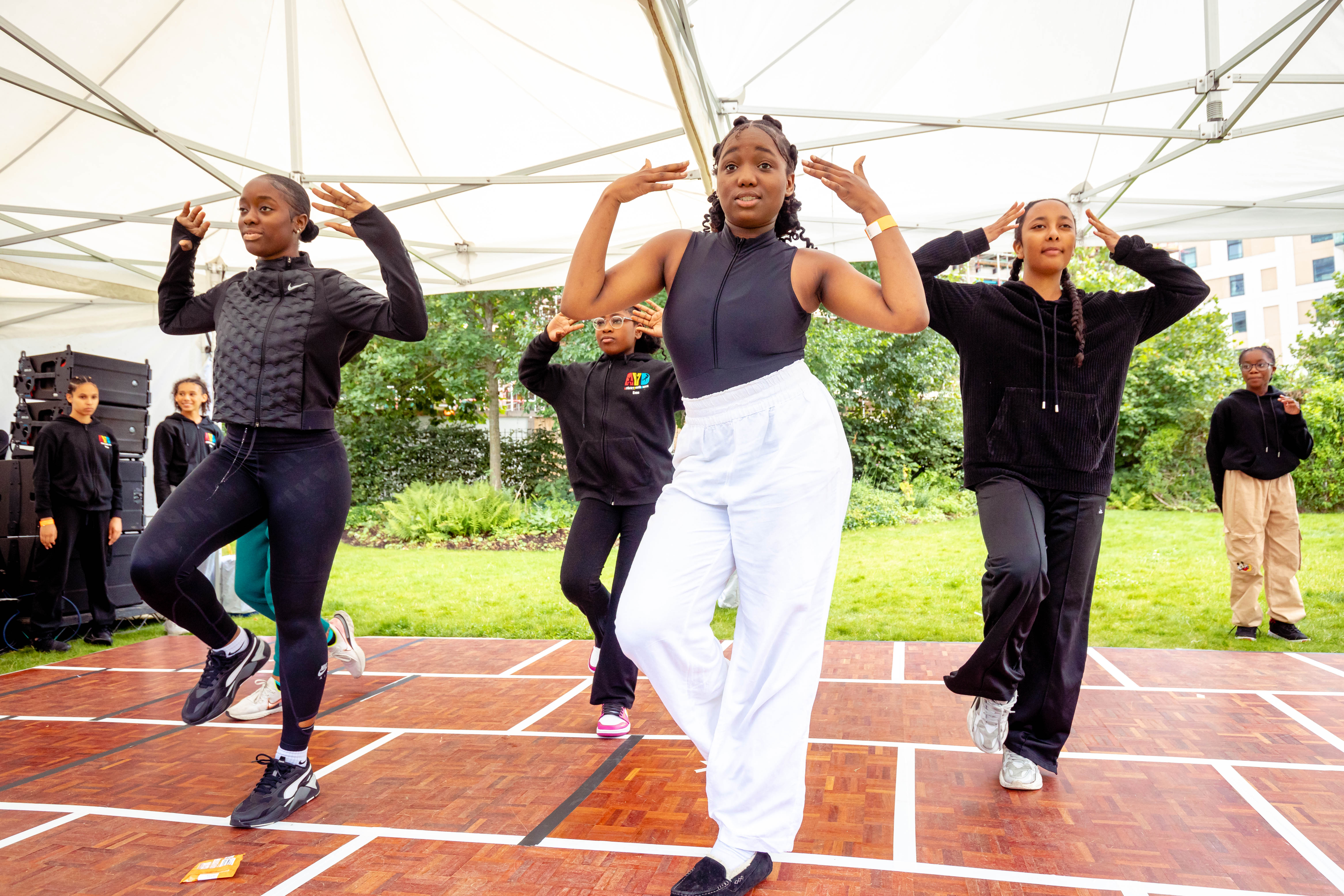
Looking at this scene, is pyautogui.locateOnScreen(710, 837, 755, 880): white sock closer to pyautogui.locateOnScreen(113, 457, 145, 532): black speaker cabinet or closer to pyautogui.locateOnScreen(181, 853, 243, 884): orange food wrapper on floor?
pyautogui.locateOnScreen(181, 853, 243, 884): orange food wrapper on floor

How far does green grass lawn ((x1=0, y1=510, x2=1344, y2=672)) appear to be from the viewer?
6.70 meters

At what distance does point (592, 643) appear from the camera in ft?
20.9

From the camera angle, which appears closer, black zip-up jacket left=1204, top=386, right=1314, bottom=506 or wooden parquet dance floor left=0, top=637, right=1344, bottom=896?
wooden parquet dance floor left=0, top=637, right=1344, bottom=896

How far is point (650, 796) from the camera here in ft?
10.5

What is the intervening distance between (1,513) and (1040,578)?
7824 millimetres

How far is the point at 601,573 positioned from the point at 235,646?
1612 millimetres

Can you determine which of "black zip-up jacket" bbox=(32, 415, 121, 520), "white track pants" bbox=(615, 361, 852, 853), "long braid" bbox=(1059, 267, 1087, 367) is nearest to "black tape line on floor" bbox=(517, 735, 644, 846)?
"white track pants" bbox=(615, 361, 852, 853)

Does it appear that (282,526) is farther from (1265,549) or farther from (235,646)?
(1265,549)

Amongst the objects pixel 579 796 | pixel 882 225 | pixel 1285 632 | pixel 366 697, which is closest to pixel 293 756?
pixel 579 796

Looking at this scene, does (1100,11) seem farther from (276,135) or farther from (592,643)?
(276,135)

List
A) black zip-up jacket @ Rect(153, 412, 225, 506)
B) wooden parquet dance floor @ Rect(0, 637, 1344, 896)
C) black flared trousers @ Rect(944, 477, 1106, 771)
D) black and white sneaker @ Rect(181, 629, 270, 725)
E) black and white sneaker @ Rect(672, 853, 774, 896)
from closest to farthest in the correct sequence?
black and white sneaker @ Rect(672, 853, 774, 896), wooden parquet dance floor @ Rect(0, 637, 1344, 896), black flared trousers @ Rect(944, 477, 1106, 771), black and white sneaker @ Rect(181, 629, 270, 725), black zip-up jacket @ Rect(153, 412, 225, 506)

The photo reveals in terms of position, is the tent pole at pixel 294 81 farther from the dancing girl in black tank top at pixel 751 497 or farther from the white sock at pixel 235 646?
the dancing girl in black tank top at pixel 751 497

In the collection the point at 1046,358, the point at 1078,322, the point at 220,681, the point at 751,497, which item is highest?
the point at 1078,322

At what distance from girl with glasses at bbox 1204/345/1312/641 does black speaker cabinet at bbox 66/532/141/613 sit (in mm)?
8380
